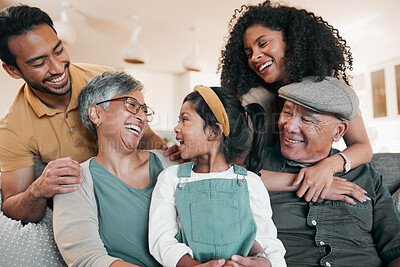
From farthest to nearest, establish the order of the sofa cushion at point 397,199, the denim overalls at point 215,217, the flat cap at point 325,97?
the sofa cushion at point 397,199 → the flat cap at point 325,97 → the denim overalls at point 215,217

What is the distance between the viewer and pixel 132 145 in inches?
54.2

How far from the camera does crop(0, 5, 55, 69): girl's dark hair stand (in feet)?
4.73

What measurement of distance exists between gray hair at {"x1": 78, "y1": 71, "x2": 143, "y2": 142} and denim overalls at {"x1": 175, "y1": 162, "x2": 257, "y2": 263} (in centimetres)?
47

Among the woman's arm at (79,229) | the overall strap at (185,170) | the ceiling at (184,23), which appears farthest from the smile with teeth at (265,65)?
the ceiling at (184,23)

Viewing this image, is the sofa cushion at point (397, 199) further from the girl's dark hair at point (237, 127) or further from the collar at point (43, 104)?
the collar at point (43, 104)

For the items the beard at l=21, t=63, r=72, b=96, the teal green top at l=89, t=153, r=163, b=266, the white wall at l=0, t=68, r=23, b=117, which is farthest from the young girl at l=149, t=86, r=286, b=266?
the white wall at l=0, t=68, r=23, b=117

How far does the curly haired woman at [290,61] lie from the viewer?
1.42 meters

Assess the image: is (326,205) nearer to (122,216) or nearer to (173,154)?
(173,154)

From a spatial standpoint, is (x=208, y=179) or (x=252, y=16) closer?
(x=208, y=179)

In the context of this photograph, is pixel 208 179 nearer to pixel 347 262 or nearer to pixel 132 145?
pixel 132 145

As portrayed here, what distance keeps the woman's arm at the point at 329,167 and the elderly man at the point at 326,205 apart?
0.05 metres

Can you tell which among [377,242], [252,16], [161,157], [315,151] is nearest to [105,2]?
[252,16]

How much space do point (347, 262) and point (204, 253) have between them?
617 mm

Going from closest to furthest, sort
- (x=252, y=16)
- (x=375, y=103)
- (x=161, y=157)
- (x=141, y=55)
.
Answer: (x=161, y=157), (x=252, y=16), (x=141, y=55), (x=375, y=103)
